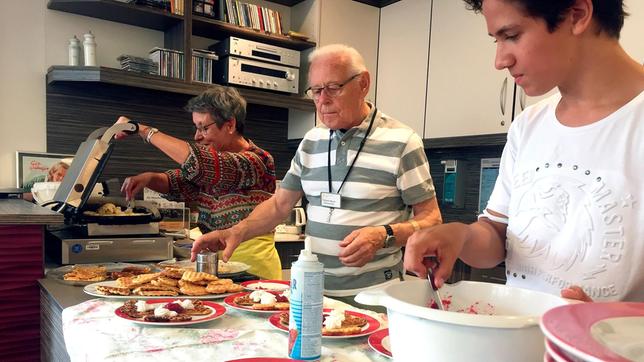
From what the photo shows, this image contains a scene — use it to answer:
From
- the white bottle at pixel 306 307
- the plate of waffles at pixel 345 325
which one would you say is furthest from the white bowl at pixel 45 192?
the white bottle at pixel 306 307

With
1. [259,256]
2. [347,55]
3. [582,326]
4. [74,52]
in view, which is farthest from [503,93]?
[582,326]

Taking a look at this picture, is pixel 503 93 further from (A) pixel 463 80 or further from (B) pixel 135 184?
(B) pixel 135 184

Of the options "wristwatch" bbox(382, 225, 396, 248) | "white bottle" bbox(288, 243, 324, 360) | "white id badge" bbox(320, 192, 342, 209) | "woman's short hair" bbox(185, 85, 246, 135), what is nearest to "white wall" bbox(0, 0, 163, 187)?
"woman's short hair" bbox(185, 85, 246, 135)

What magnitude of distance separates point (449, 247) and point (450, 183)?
8.31ft

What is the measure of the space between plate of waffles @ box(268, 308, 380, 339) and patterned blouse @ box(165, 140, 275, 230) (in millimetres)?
875

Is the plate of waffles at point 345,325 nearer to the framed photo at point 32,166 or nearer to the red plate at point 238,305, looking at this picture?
the red plate at point 238,305

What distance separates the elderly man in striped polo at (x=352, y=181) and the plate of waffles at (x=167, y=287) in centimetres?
12

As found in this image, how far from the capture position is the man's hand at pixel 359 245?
44.4 inches

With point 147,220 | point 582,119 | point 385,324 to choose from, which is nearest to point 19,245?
point 147,220

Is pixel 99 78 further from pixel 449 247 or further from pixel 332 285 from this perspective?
pixel 449 247

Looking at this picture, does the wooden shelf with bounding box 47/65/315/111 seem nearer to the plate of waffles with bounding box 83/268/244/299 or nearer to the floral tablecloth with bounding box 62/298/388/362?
the plate of waffles with bounding box 83/268/244/299

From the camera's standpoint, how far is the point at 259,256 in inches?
76.8

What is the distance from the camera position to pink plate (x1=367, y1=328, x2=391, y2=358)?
80 cm

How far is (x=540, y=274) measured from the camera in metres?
0.87
